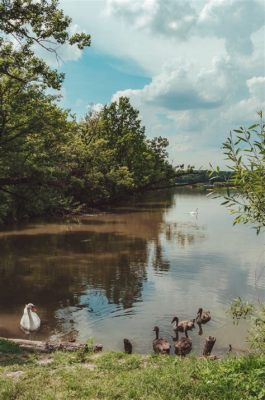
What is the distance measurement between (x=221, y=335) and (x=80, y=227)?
32.7 m

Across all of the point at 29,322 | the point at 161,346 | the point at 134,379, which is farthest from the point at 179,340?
the point at 134,379

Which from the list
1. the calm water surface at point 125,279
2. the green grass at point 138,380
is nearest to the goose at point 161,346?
the calm water surface at point 125,279

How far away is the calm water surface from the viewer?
17.6 meters

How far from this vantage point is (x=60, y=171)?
35.3 m

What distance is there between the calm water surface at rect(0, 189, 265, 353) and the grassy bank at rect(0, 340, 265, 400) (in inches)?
75.0

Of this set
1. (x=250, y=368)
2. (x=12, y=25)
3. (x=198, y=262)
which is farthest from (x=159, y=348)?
(x=198, y=262)

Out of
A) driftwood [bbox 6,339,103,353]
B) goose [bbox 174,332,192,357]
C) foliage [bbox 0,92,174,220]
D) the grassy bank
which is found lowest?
goose [bbox 174,332,192,357]

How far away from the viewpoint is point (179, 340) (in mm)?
15297

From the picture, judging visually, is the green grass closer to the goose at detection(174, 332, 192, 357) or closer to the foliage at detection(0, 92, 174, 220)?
the goose at detection(174, 332, 192, 357)

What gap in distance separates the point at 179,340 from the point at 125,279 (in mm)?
10379

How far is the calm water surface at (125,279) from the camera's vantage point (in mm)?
17641

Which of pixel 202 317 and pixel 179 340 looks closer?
pixel 179 340

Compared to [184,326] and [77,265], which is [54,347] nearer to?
[184,326]

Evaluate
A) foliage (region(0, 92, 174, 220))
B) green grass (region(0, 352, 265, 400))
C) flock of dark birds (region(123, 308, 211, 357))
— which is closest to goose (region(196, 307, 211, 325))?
flock of dark birds (region(123, 308, 211, 357))
